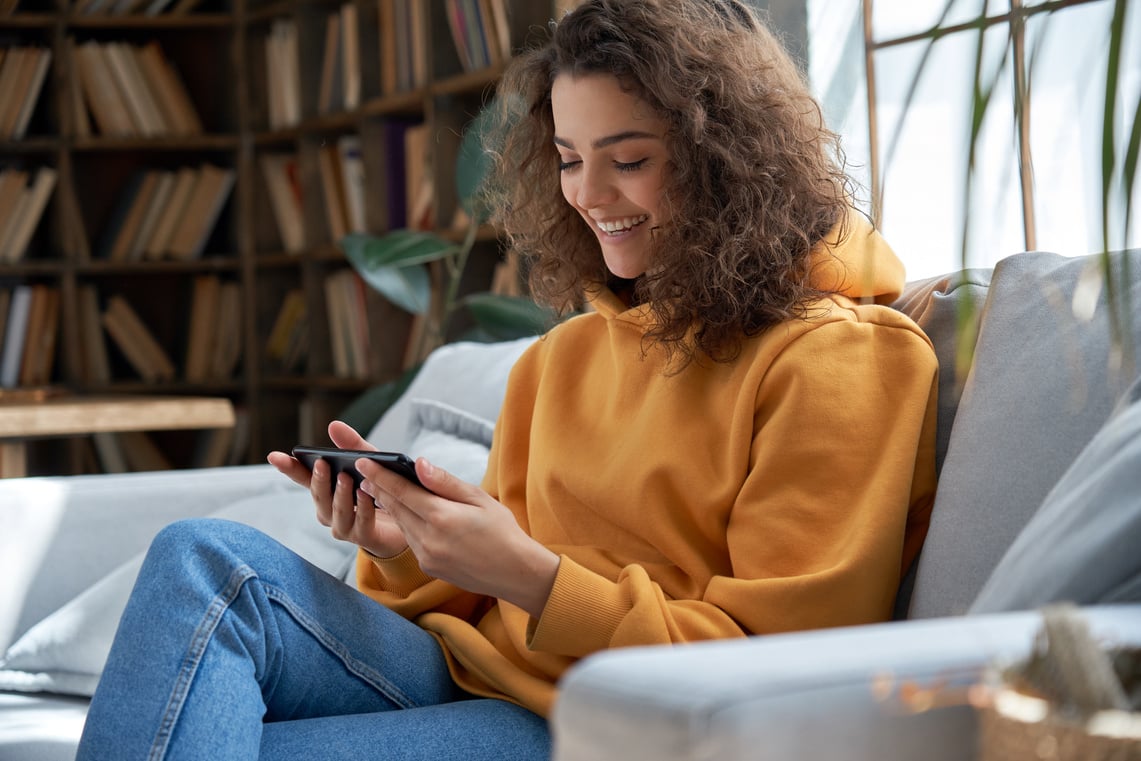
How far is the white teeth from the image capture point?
1.33m

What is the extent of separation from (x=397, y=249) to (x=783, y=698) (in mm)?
2377

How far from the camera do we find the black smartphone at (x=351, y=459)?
1109mm

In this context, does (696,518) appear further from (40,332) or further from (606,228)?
(40,332)

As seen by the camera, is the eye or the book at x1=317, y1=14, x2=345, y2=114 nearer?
the eye

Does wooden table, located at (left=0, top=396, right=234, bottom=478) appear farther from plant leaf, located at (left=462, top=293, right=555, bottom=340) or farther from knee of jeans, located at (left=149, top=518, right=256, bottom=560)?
knee of jeans, located at (left=149, top=518, right=256, bottom=560)

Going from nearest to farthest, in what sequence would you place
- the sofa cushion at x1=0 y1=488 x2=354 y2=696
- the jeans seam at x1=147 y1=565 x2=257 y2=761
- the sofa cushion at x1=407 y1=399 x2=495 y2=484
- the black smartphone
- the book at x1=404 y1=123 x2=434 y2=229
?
the jeans seam at x1=147 y1=565 x2=257 y2=761 → the black smartphone → the sofa cushion at x1=0 y1=488 x2=354 y2=696 → the sofa cushion at x1=407 y1=399 x2=495 y2=484 → the book at x1=404 y1=123 x2=434 y2=229

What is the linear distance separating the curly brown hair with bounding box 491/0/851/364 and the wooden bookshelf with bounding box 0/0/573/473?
90.0 inches

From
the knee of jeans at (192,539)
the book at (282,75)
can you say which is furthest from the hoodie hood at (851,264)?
the book at (282,75)

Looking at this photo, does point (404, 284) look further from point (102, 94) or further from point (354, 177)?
point (102, 94)

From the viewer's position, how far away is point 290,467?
1.30 m

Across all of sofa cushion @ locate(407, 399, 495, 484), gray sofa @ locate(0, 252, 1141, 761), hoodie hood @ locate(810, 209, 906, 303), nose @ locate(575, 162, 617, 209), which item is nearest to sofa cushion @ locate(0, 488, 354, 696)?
gray sofa @ locate(0, 252, 1141, 761)

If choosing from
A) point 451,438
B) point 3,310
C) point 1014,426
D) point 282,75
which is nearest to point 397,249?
point 451,438

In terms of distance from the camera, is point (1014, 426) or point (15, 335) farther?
point (15, 335)

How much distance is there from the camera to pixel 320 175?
149 inches
